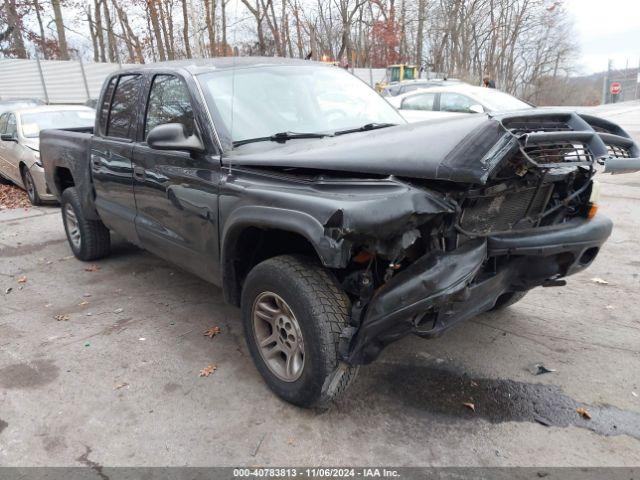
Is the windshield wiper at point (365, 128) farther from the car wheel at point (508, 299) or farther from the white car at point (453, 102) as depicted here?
the white car at point (453, 102)

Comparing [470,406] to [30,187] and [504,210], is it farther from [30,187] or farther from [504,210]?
[30,187]

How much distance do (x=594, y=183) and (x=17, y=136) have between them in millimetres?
9232

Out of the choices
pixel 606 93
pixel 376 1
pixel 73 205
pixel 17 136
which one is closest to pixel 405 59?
pixel 376 1

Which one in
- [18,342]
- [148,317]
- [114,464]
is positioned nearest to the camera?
[114,464]

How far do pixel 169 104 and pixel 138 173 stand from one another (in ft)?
2.05

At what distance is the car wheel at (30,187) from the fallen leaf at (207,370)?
692cm

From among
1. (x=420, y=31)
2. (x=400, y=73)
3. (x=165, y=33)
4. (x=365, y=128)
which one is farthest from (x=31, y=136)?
(x=420, y=31)

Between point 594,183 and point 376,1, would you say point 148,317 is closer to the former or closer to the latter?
point 594,183

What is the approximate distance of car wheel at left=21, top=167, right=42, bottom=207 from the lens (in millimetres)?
8953

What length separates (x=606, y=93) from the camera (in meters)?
42.2

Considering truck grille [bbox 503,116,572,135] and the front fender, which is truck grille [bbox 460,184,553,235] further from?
the front fender

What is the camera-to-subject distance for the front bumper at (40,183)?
8.59 m

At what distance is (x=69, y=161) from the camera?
5.41 m

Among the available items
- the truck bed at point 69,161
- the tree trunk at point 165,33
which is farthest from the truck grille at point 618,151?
the tree trunk at point 165,33
